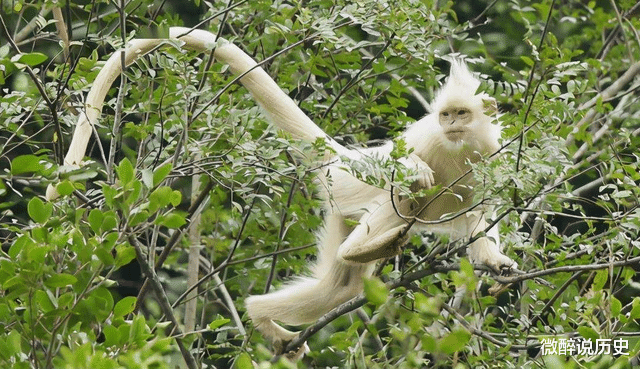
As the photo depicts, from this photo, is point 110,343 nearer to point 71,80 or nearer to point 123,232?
point 123,232

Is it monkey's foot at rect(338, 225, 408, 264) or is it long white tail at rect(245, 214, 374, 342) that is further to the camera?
long white tail at rect(245, 214, 374, 342)

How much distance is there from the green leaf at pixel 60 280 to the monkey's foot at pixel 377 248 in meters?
2.09

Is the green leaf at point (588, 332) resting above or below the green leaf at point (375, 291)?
below

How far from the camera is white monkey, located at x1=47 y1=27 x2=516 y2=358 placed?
4414 millimetres

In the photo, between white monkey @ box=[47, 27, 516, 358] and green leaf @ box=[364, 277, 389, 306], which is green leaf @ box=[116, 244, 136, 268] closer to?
green leaf @ box=[364, 277, 389, 306]

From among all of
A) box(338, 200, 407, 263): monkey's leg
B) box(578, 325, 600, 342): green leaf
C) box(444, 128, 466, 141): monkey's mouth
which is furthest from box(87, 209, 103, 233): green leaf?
box(444, 128, 466, 141): monkey's mouth

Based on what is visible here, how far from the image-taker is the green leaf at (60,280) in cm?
246

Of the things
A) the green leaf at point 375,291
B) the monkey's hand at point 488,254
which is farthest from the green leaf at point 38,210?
the monkey's hand at point 488,254

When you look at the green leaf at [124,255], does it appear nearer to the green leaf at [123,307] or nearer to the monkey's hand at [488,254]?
the green leaf at [123,307]

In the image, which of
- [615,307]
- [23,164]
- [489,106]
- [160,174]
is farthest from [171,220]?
[489,106]

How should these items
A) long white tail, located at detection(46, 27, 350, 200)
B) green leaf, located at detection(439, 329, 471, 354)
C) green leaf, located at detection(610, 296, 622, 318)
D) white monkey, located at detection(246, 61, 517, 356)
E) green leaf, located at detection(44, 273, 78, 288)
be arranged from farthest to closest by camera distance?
white monkey, located at detection(246, 61, 517, 356)
long white tail, located at detection(46, 27, 350, 200)
green leaf, located at detection(610, 296, 622, 318)
green leaf, located at detection(44, 273, 78, 288)
green leaf, located at detection(439, 329, 471, 354)

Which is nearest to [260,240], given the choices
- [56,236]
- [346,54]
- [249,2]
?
[346,54]

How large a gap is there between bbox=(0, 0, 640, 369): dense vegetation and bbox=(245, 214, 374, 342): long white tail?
99 mm

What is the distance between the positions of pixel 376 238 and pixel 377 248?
0.17 ft
